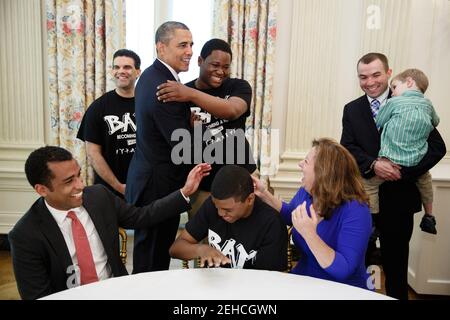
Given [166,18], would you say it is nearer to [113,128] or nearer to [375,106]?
[113,128]

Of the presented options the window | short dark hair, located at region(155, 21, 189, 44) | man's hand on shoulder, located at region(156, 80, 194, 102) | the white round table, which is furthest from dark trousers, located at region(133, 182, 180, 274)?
the window

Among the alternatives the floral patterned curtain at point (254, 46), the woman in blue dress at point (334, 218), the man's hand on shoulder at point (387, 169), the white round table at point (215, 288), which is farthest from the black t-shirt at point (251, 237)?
the floral patterned curtain at point (254, 46)

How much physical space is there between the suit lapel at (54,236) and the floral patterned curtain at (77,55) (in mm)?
1997

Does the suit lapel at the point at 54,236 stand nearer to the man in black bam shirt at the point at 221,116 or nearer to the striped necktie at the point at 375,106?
the man in black bam shirt at the point at 221,116

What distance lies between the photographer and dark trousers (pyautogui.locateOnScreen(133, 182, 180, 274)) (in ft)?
7.14

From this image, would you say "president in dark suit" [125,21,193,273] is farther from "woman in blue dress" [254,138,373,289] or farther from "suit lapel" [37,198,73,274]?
"woman in blue dress" [254,138,373,289]

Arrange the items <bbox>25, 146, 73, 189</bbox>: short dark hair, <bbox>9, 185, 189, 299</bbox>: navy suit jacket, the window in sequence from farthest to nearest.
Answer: the window
<bbox>25, 146, 73, 189</bbox>: short dark hair
<bbox>9, 185, 189, 299</bbox>: navy suit jacket

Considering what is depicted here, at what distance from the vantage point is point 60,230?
167 cm

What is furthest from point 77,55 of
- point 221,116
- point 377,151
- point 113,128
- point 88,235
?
point 377,151

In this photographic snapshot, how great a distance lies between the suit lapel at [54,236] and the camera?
1.63 m

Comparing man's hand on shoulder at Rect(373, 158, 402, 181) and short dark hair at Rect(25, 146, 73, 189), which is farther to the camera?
man's hand on shoulder at Rect(373, 158, 402, 181)

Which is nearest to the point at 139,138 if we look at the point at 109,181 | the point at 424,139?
the point at 109,181

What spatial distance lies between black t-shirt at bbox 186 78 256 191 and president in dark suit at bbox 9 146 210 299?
556 millimetres

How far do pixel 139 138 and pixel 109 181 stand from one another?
0.76m
